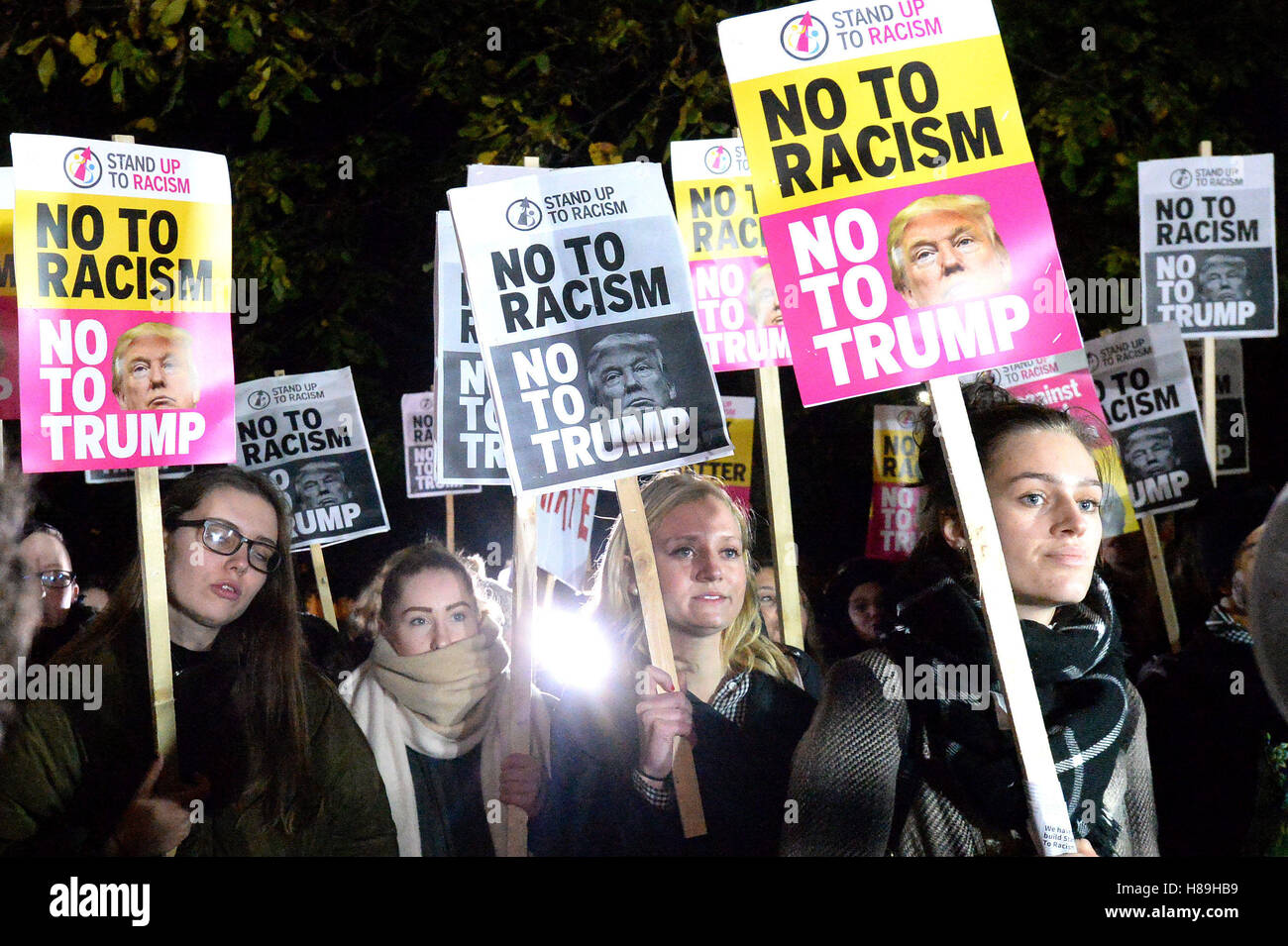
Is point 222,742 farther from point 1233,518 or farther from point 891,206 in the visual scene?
point 1233,518

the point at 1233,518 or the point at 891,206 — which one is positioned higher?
the point at 891,206

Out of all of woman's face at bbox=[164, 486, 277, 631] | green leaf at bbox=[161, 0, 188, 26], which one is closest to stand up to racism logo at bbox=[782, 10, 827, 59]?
woman's face at bbox=[164, 486, 277, 631]

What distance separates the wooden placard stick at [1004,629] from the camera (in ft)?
15.5

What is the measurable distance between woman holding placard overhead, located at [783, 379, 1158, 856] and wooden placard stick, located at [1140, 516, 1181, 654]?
2.23 meters

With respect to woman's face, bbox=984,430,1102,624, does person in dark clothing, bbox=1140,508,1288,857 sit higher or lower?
lower

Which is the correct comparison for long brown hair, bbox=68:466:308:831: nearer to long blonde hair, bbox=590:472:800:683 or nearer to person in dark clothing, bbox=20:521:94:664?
long blonde hair, bbox=590:472:800:683

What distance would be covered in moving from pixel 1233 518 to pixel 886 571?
170 centimetres

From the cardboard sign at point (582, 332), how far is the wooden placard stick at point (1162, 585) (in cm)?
264

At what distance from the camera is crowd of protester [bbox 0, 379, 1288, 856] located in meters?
4.98

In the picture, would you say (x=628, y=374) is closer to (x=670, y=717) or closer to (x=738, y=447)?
(x=670, y=717)

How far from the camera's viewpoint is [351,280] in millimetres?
13406

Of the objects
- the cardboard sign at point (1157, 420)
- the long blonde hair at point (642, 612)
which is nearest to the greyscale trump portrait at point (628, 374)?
the long blonde hair at point (642, 612)
